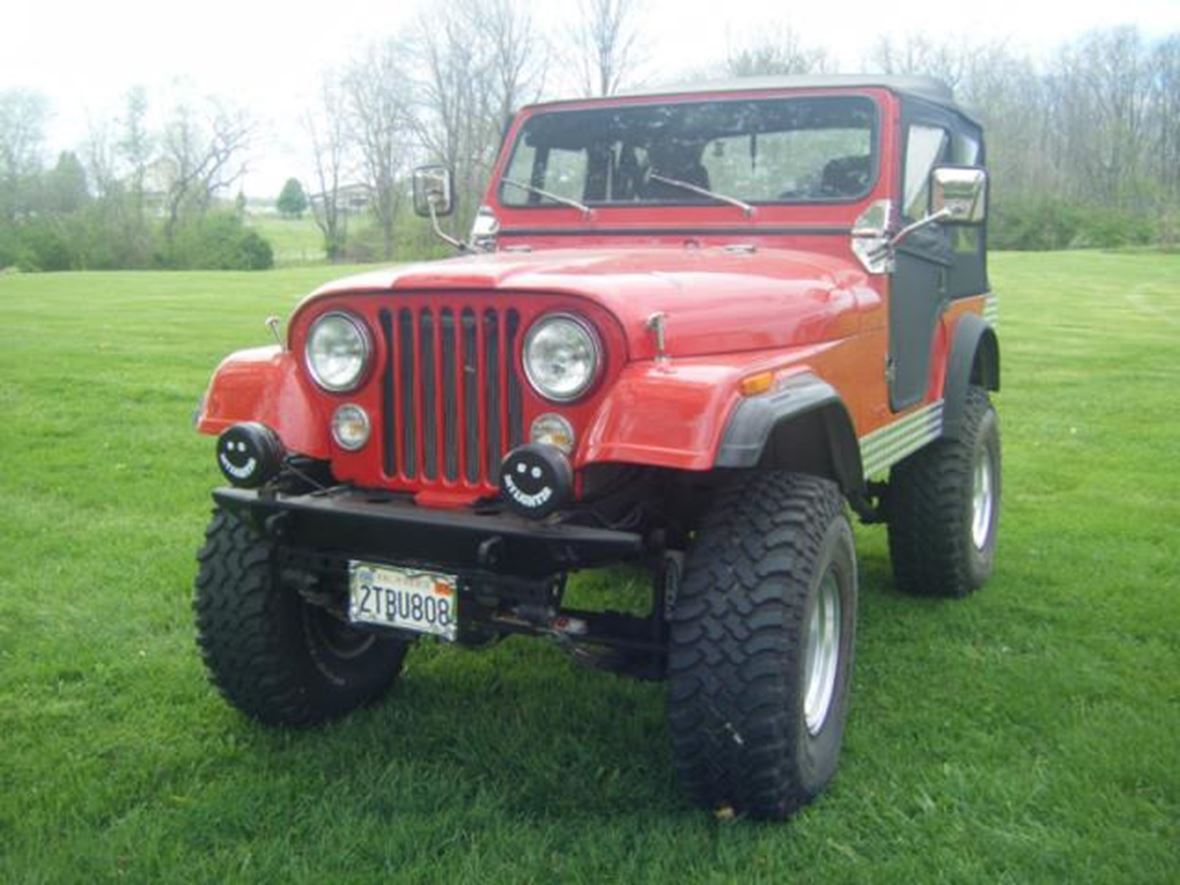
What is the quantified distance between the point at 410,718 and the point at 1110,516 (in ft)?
14.8

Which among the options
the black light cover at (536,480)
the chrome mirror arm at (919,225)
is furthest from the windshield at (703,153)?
the black light cover at (536,480)

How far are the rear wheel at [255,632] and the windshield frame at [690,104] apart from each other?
1.92 meters

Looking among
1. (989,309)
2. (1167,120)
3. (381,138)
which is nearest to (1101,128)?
(1167,120)

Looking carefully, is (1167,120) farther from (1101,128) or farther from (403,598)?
(403,598)

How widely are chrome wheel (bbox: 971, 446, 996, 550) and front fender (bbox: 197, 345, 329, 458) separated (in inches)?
136

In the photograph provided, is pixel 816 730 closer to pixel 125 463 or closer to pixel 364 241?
pixel 125 463

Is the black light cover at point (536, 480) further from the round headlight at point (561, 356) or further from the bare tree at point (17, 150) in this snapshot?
the bare tree at point (17, 150)

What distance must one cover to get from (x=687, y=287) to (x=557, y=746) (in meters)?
1.45

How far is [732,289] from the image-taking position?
11.5 feet

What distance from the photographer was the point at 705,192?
14.8ft

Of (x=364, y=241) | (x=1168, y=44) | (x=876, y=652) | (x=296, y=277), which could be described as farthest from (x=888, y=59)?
(x=876, y=652)

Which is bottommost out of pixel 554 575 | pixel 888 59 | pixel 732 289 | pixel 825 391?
pixel 554 575

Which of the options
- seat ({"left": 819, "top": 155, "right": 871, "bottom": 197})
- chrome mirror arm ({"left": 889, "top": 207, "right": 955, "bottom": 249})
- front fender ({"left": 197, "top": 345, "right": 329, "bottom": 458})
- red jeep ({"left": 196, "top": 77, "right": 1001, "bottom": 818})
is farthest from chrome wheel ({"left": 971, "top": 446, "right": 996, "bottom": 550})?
front fender ({"left": 197, "top": 345, "right": 329, "bottom": 458})

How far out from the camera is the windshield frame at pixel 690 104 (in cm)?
443
